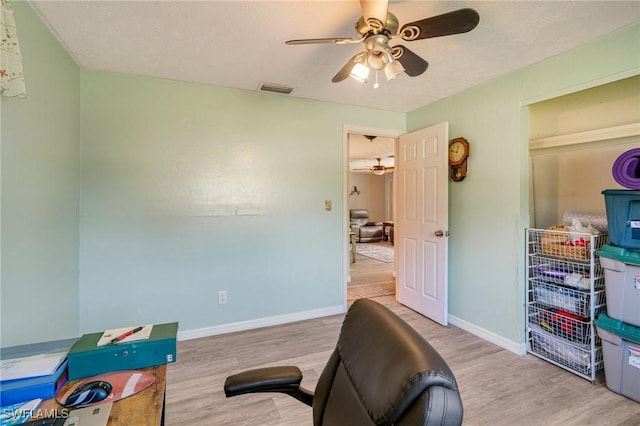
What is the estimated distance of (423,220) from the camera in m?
3.18

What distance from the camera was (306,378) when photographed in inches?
84.0

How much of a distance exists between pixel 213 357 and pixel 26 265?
1406mm

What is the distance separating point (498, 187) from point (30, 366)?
3020mm

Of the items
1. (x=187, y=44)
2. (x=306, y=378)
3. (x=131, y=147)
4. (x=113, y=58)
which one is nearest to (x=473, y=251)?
(x=306, y=378)

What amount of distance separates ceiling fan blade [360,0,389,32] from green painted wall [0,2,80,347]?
5.59 ft

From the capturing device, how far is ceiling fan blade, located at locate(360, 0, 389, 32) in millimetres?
1359

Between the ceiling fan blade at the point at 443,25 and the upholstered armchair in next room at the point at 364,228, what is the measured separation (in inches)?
289

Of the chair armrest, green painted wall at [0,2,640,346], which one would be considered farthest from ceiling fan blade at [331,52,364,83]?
the chair armrest

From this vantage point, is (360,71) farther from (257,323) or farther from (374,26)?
(257,323)

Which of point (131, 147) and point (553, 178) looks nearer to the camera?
point (131, 147)

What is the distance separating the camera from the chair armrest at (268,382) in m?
1.03

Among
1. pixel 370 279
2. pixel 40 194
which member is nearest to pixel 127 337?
pixel 40 194

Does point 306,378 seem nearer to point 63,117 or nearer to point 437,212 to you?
point 437,212

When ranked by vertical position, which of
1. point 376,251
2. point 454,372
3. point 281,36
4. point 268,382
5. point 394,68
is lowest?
point 454,372
